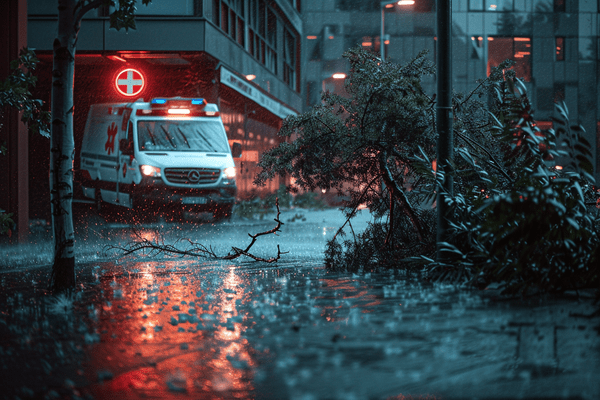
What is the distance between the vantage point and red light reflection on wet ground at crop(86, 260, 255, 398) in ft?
13.9

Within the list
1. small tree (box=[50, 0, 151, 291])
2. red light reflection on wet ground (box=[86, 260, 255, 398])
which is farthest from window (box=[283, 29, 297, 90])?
red light reflection on wet ground (box=[86, 260, 255, 398])

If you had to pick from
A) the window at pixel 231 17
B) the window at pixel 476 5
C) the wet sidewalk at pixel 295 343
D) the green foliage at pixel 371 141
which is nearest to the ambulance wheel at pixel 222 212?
the window at pixel 231 17

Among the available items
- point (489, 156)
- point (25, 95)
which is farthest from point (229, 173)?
point (489, 156)

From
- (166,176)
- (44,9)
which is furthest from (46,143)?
(166,176)

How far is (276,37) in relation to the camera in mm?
34281

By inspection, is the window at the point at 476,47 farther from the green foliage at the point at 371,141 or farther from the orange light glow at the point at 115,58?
the green foliage at the point at 371,141

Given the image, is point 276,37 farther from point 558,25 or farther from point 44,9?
point 558,25

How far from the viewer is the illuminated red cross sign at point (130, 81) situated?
69.6 ft

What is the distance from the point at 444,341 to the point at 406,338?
0.94 feet

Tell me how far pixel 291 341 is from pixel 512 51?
141 ft

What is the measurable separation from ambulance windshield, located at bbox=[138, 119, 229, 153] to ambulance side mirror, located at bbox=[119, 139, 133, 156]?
238 mm

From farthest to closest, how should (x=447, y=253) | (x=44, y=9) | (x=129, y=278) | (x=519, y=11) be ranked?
(x=519, y=11)
(x=44, y=9)
(x=129, y=278)
(x=447, y=253)

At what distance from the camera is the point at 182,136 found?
1809 cm

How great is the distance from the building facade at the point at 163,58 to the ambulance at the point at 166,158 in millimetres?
3169
